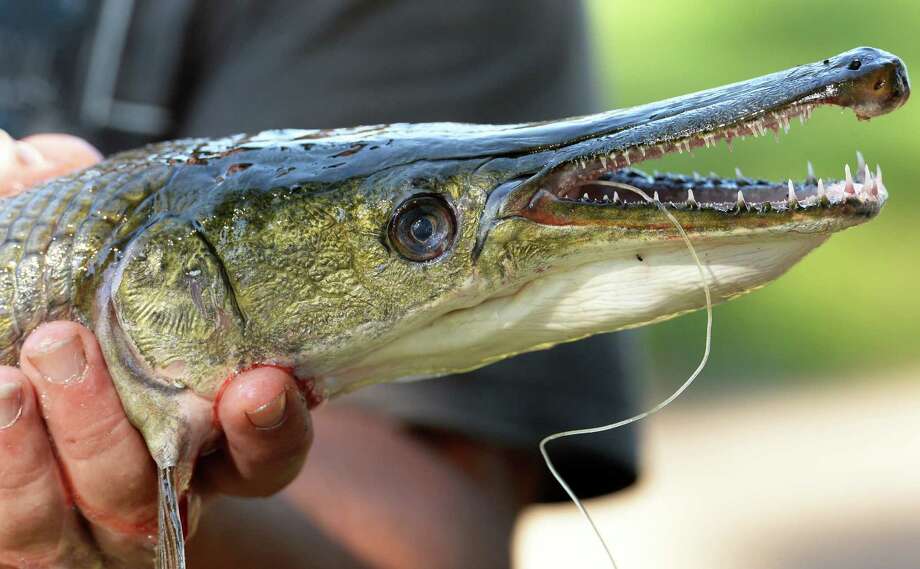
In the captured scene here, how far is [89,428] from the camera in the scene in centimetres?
210

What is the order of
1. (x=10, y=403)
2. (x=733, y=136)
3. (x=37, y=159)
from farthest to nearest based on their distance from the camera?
1. (x=37, y=159)
2. (x=10, y=403)
3. (x=733, y=136)

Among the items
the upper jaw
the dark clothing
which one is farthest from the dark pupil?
the dark clothing

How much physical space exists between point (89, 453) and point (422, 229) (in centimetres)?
81

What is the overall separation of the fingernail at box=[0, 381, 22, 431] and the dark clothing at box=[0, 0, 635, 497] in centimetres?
141

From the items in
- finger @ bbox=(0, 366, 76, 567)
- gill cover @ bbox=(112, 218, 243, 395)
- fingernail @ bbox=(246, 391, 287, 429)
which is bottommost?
finger @ bbox=(0, 366, 76, 567)

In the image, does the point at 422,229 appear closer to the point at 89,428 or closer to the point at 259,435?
the point at 259,435

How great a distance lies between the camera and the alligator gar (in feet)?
6.21

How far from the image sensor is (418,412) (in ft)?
11.1

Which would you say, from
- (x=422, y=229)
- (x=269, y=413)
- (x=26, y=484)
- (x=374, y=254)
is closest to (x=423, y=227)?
(x=422, y=229)

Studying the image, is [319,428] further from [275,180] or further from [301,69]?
[275,180]

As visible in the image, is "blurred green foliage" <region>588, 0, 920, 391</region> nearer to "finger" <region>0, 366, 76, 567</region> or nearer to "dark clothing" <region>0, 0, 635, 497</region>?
"dark clothing" <region>0, 0, 635, 497</region>

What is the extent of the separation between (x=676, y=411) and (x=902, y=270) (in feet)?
11.9

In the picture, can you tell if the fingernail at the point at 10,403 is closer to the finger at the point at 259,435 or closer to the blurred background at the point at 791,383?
the finger at the point at 259,435

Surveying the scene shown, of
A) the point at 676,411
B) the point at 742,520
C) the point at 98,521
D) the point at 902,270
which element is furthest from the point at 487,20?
the point at 902,270
